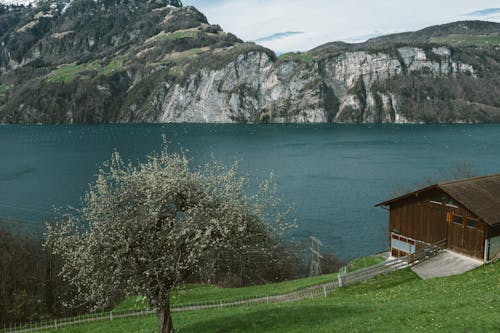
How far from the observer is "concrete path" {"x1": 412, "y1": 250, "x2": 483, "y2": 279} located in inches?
1404

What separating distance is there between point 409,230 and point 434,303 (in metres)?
21.4

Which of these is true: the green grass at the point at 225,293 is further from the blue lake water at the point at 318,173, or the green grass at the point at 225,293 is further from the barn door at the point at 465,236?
the blue lake water at the point at 318,173

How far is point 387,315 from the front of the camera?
67.4 feet

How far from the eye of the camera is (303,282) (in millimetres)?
40719

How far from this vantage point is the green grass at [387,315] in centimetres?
1878

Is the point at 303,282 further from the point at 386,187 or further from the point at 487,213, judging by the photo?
the point at 386,187

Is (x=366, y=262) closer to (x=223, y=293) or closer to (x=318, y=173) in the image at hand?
(x=223, y=293)

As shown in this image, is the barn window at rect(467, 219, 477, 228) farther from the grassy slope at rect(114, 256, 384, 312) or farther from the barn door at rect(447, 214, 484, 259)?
the grassy slope at rect(114, 256, 384, 312)

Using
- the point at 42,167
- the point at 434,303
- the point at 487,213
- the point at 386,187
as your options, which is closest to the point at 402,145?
the point at 386,187

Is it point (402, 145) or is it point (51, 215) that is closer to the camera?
point (51, 215)

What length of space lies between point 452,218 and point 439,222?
1417mm

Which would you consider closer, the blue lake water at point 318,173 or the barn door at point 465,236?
the barn door at point 465,236

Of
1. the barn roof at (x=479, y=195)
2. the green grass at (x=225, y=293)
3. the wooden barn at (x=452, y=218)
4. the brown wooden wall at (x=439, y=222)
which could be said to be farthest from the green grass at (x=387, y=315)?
the green grass at (x=225, y=293)

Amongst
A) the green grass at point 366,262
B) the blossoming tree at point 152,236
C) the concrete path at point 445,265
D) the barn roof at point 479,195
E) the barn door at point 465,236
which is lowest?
the green grass at point 366,262
